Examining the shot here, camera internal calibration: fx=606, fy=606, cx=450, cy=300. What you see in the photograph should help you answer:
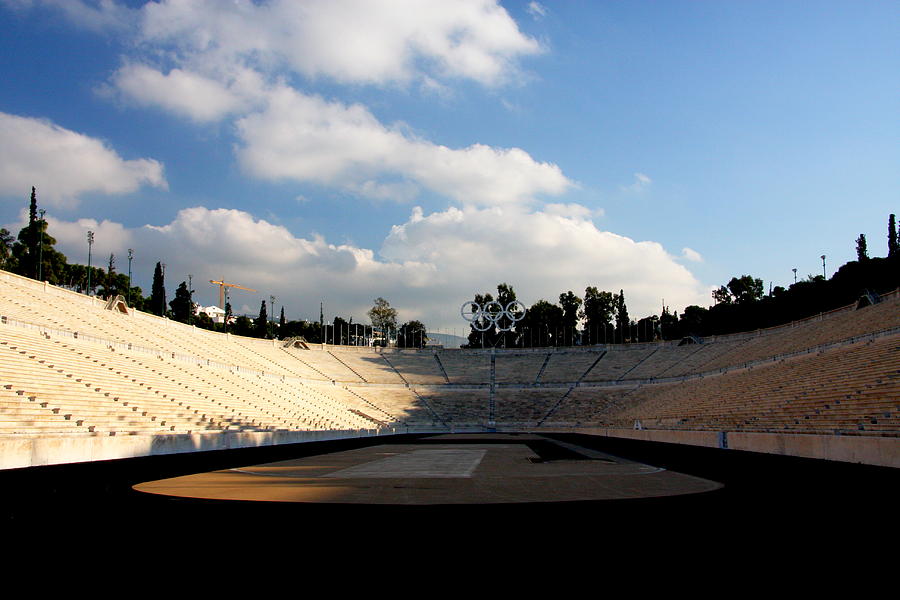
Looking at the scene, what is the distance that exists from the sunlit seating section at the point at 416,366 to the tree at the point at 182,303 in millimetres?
32969

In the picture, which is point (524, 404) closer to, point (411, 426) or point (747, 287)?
point (411, 426)

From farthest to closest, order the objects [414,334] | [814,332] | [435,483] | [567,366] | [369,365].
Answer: [414,334]
[369,365]
[567,366]
[814,332]
[435,483]

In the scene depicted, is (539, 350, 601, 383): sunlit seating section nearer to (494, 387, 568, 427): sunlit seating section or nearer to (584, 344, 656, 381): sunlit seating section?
(584, 344, 656, 381): sunlit seating section

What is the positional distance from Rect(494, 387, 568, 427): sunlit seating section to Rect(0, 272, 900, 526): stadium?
0.27 metres

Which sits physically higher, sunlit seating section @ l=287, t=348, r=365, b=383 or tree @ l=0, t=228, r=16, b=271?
tree @ l=0, t=228, r=16, b=271

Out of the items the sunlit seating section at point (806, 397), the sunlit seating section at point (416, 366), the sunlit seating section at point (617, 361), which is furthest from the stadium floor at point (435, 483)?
the sunlit seating section at point (416, 366)

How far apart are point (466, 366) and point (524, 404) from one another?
51.6ft

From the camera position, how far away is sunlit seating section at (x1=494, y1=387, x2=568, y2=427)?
2800 inches

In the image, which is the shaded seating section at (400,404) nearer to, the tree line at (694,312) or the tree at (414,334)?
the tree line at (694,312)

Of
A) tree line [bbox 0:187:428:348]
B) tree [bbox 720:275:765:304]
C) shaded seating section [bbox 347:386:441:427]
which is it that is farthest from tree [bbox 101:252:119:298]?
tree [bbox 720:275:765:304]

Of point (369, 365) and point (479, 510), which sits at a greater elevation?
point (369, 365)

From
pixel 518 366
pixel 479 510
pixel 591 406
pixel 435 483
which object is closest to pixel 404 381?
pixel 518 366

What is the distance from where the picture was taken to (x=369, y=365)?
280 feet

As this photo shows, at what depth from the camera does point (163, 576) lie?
6.41 meters
